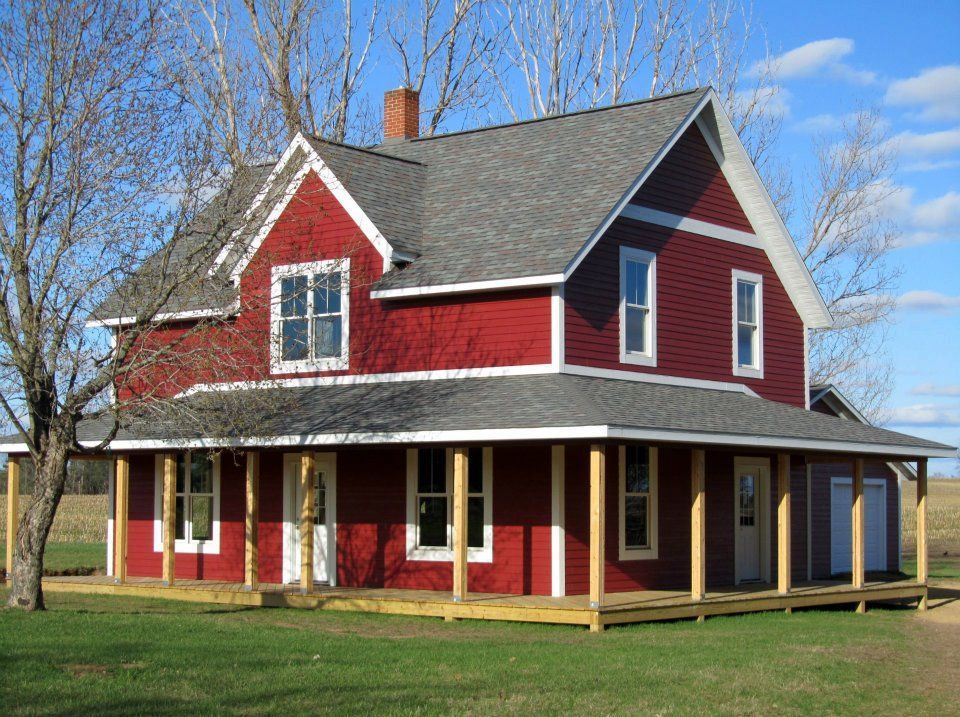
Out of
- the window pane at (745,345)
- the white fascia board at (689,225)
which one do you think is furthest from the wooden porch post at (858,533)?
the white fascia board at (689,225)

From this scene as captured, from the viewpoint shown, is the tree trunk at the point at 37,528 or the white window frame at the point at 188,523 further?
the white window frame at the point at 188,523

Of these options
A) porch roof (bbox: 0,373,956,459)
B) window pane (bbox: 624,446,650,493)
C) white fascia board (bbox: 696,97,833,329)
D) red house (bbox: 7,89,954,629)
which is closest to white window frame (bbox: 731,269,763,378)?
red house (bbox: 7,89,954,629)

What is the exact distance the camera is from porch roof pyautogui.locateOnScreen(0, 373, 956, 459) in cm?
1727

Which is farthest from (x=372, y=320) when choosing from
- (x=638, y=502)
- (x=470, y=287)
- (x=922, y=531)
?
(x=922, y=531)

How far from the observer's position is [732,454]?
2348cm

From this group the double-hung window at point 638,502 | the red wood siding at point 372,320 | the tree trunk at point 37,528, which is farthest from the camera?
the double-hung window at point 638,502

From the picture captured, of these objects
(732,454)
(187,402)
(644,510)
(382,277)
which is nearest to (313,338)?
(382,277)

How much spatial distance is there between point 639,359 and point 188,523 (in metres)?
8.77

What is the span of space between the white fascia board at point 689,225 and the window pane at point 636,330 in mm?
1548

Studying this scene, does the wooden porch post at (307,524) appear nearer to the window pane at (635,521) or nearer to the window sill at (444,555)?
the window sill at (444,555)

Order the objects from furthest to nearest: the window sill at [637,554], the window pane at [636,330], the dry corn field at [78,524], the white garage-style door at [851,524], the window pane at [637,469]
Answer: the dry corn field at [78,524] < the white garage-style door at [851,524] < the window pane at [636,330] < the window pane at [637,469] < the window sill at [637,554]

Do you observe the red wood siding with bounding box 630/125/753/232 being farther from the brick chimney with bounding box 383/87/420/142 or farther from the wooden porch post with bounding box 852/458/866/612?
the brick chimney with bounding box 383/87/420/142

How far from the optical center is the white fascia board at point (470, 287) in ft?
63.5

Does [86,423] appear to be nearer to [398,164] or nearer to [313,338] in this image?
[313,338]
